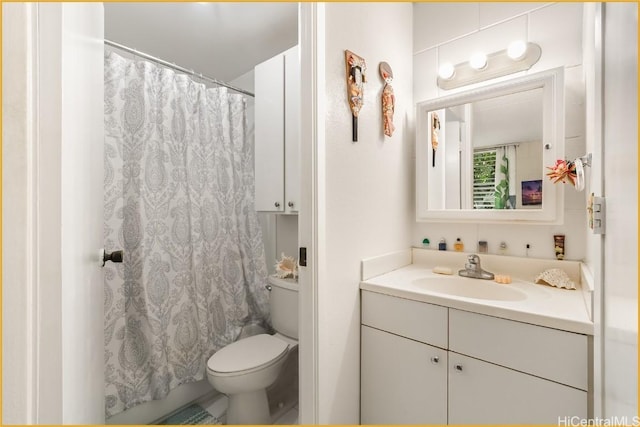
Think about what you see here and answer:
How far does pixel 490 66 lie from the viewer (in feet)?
4.66

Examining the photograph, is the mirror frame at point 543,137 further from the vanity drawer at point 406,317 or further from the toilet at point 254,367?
the toilet at point 254,367

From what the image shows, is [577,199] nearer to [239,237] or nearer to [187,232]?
[239,237]

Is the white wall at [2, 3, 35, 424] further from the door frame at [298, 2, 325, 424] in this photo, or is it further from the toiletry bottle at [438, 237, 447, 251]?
the toiletry bottle at [438, 237, 447, 251]

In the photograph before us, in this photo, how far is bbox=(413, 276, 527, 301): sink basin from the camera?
1221 mm

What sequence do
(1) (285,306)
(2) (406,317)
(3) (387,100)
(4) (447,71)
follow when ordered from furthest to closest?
(1) (285,306), (4) (447,71), (3) (387,100), (2) (406,317)

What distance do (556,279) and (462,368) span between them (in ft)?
1.99

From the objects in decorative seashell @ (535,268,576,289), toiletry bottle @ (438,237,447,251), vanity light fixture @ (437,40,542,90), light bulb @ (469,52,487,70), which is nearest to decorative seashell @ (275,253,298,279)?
toiletry bottle @ (438,237,447,251)

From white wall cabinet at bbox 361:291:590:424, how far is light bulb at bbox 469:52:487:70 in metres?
1.23

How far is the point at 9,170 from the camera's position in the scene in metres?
0.42

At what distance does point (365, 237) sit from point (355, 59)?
2.57 ft

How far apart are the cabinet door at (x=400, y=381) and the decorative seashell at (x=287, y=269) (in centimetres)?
61

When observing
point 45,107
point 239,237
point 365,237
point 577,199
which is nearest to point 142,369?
point 239,237

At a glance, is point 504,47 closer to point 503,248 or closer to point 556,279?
point 503,248

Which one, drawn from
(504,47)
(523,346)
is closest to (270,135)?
(504,47)
